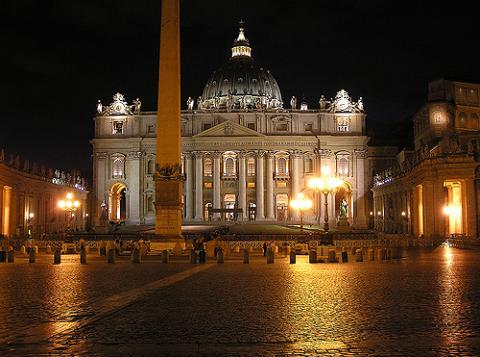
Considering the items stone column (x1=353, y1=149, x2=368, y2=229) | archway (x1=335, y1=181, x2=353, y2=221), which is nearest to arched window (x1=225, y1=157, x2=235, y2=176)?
archway (x1=335, y1=181, x2=353, y2=221)

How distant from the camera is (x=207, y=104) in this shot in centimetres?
11906

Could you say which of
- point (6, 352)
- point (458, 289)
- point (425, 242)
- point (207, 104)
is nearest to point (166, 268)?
point (458, 289)

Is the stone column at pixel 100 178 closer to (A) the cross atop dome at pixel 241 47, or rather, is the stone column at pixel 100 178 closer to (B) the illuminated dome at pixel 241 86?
(B) the illuminated dome at pixel 241 86

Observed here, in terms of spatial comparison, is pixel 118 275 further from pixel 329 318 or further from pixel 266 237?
pixel 266 237

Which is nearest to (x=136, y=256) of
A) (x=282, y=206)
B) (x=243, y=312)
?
(x=243, y=312)

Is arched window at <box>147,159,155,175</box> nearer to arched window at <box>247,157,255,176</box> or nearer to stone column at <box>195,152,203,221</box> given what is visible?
stone column at <box>195,152,203,221</box>

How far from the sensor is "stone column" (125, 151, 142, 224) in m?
97.1

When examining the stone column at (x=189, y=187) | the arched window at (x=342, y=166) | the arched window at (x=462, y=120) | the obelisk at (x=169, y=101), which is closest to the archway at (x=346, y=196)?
the arched window at (x=342, y=166)

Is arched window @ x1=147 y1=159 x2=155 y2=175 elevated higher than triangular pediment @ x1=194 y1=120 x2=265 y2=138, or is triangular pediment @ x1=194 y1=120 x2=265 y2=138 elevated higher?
triangular pediment @ x1=194 y1=120 x2=265 y2=138

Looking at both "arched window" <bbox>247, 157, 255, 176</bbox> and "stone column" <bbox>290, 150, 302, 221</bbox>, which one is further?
"arched window" <bbox>247, 157, 255, 176</bbox>

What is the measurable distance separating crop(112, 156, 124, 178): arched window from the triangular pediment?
1306cm

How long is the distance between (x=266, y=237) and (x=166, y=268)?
16211mm

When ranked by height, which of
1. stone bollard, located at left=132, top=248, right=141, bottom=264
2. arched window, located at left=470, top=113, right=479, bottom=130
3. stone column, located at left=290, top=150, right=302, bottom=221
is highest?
arched window, located at left=470, top=113, right=479, bottom=130

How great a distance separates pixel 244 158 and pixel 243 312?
82.9 metres
